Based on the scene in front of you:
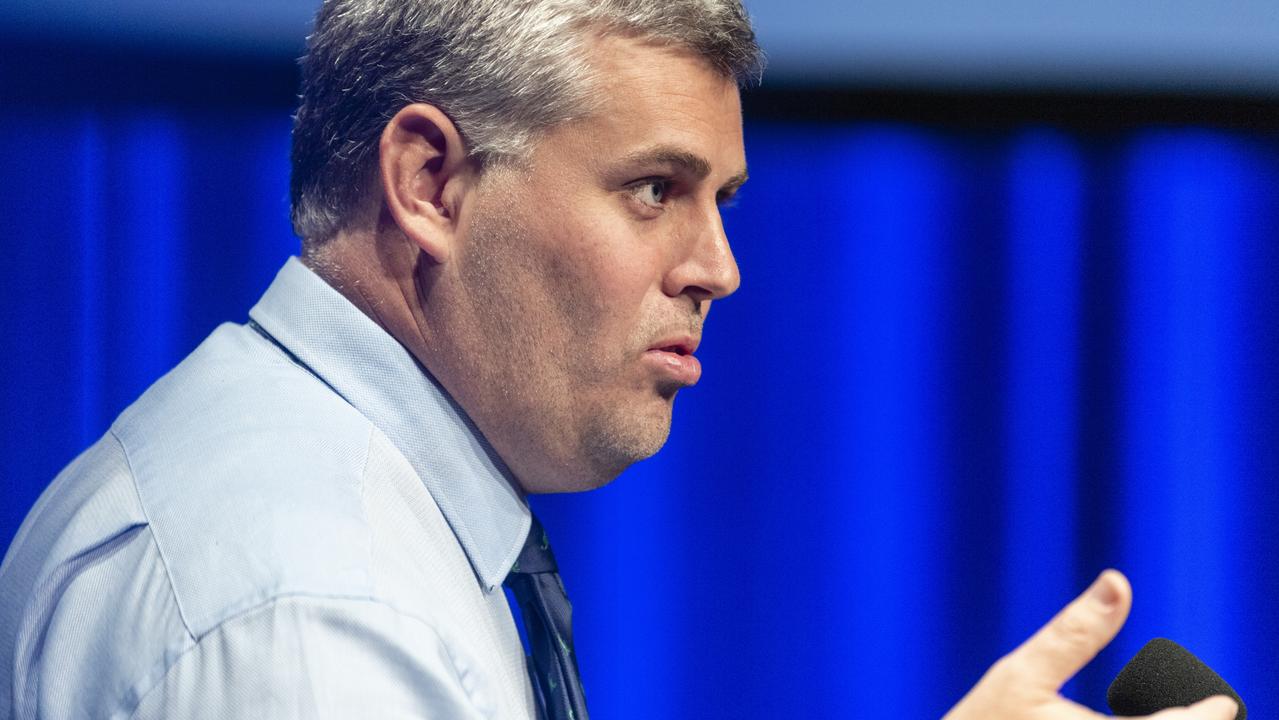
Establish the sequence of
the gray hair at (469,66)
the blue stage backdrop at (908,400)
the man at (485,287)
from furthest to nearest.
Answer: the blue stage backdrop at (908,400), the gray hair at (469,66), the man at (485,287)

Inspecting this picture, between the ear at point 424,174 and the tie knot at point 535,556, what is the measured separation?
0.25 m

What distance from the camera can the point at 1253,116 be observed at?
221 centimetres

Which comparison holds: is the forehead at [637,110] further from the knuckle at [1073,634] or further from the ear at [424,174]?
the knuckle at [1073,634]

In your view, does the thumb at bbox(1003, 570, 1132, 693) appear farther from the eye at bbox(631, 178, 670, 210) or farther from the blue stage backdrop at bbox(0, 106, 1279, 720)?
the blue stage backdrop at bbox(0, 106, 1279, 720)

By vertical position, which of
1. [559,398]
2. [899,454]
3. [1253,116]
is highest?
[1253,116]

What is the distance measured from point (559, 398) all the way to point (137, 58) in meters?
1.41

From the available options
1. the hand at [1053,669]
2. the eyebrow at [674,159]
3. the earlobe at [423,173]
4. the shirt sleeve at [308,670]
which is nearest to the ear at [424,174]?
the earlobe at [423,173]

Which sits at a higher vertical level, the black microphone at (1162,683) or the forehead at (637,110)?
the forehead at (637,110)

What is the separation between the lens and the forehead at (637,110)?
0.97m

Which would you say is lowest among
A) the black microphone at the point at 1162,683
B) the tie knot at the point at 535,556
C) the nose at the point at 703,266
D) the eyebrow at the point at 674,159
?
the black microphone at the point at 1162,683

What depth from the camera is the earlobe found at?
38.0 inches

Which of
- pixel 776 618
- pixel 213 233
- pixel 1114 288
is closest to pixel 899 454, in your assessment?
pixel 776 618

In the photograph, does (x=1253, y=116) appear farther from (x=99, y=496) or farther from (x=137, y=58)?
(x=99, y=496)

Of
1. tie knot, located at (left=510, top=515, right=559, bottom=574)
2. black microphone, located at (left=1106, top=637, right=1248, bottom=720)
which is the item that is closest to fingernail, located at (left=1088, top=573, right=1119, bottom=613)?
black microphone, located at (left=1106, top=637, right=1248, bottom=720)
